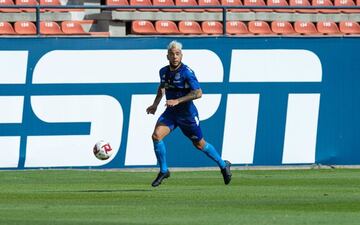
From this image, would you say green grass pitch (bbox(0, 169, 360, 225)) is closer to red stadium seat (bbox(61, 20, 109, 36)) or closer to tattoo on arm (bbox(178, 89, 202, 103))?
tattoo on arm (bbox(178, 89, 202, 103))

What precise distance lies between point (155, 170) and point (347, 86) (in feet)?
13.2

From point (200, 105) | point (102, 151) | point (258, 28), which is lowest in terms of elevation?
point (102, 151)

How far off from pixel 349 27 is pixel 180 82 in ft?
32.3

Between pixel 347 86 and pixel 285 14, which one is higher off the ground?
pixel 285 14

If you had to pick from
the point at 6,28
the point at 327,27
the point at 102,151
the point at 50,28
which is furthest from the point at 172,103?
the point at 327,27

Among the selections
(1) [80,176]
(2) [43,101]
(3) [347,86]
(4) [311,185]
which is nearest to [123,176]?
(1) [80,176]

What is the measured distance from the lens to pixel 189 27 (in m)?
24.4

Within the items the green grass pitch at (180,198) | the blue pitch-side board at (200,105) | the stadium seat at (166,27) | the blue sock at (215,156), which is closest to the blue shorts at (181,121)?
the blue sock at (215,156)

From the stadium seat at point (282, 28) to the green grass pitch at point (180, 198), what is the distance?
5.18 m

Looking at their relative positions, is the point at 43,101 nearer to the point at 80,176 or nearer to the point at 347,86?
the point at 80,176

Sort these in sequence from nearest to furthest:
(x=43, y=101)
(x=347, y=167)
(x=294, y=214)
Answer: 1. (x=294, y=214)
2. (x=43, y=101)
3. (x=347, y=167)

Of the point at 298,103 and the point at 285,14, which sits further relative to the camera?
the point at 285,14

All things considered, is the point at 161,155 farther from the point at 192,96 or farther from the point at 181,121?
the point at 192,96

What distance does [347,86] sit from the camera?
72.5 feet
